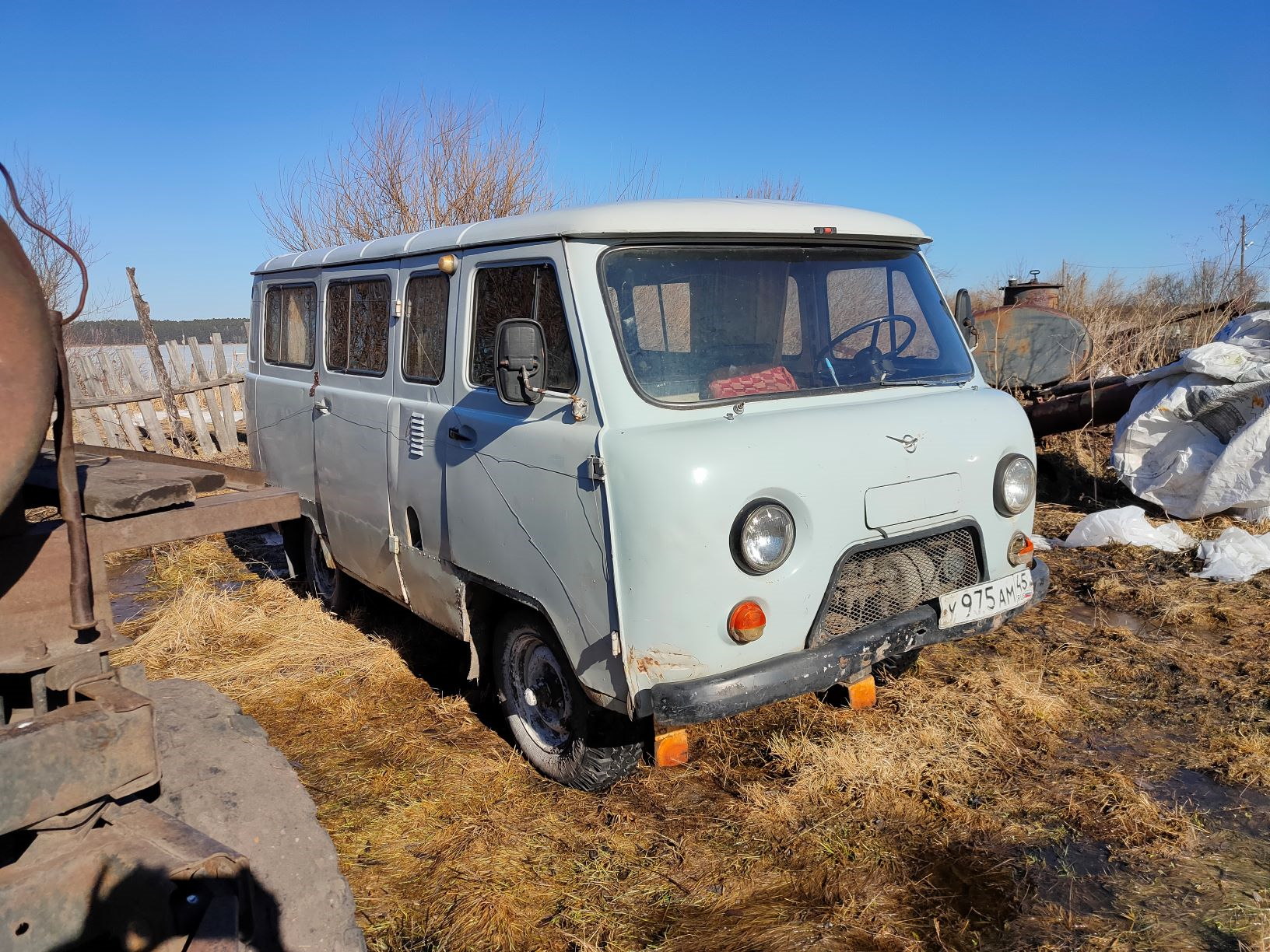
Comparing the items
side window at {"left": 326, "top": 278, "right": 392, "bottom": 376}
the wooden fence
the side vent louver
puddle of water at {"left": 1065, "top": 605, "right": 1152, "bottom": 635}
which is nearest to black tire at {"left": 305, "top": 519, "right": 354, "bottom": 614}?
side window at {"left": 326, "top": 278, "right": 392, "bottom": 376}

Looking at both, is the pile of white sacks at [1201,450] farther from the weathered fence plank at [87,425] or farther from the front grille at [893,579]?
the weathered fence plank at [87,425]

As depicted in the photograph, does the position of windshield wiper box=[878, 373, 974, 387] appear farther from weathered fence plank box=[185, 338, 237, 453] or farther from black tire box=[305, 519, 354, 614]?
weathered fence plank box=[185, 338, 237, 453]

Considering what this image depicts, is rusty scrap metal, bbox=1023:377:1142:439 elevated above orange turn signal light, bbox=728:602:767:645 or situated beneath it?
elevated above

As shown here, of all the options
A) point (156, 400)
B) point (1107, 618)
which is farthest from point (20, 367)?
point (156, 400)

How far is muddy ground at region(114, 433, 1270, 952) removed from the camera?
2912 millimetres

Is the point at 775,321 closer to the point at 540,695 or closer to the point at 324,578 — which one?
the point at 540,695

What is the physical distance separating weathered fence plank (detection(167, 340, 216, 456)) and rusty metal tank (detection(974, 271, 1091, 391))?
38.4ft

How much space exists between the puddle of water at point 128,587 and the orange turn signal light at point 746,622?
4.88 metres

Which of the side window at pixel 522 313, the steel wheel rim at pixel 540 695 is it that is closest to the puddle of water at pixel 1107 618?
the steel wheel rim at pixel 540 695

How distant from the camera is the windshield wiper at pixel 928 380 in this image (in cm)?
384

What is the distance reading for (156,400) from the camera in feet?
48.2

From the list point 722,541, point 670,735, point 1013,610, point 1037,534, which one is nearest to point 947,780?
point 1013,610

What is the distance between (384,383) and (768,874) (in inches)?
117

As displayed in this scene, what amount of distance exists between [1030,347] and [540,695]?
8.60 m
